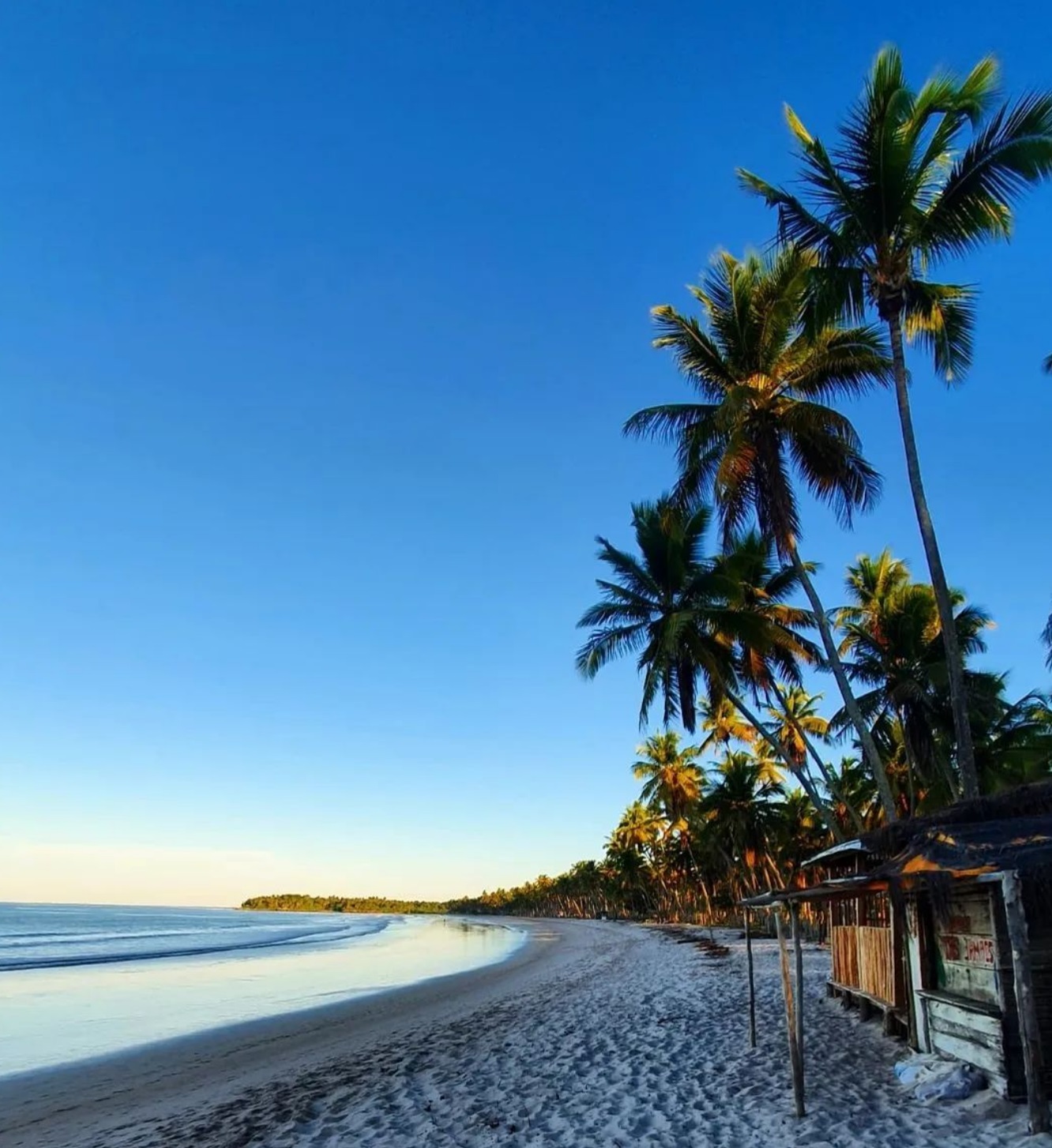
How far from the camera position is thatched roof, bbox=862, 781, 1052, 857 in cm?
783

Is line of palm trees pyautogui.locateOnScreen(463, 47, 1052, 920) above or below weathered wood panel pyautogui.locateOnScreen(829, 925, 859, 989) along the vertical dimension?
above

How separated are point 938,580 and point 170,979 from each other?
24602mm

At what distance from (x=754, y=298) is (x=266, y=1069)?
15612 mm

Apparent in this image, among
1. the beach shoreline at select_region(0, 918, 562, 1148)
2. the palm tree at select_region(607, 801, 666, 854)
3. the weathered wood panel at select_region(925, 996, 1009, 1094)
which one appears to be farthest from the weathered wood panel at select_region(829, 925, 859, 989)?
the palm tree at select_region(607, 801, 666, 854)

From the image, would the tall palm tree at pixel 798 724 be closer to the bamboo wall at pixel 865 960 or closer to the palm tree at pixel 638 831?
the bamboo wall at pixel 865 960

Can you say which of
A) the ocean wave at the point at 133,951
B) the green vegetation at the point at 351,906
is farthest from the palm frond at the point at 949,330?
the green vegetation at the point at 351,906

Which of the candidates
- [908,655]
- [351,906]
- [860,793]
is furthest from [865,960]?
[351,906]

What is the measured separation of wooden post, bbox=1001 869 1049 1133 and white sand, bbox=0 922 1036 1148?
0.23 m

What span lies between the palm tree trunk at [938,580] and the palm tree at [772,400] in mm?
2969

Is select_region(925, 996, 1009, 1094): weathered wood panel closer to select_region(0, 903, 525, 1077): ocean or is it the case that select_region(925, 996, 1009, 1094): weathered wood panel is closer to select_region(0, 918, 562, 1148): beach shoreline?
select_region(0, 918, 562, 1148): beach shoreline

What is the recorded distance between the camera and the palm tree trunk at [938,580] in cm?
1134

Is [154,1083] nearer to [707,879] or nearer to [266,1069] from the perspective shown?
[266,1069]

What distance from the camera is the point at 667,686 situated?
68.9 feet

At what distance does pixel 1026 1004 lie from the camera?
572 cm
